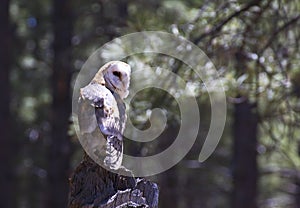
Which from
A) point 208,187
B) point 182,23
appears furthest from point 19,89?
point 182,23

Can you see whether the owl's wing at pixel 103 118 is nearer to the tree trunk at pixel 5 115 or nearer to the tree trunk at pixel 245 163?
the tree trunk at pixel 245 163

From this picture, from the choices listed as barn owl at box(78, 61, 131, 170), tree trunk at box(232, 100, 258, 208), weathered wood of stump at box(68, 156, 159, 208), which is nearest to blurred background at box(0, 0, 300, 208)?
tree trunk at box(232, 100, 258, 208)

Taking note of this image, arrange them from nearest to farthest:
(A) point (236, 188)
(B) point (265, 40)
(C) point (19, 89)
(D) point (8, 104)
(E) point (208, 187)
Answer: (B) point (265, 40) < (A) point (236, 188) < (D) point (8, 104) < (C) point (19, 89) < (E) point (208, 187)

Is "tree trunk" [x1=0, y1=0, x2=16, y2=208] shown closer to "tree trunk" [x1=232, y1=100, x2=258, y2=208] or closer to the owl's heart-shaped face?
"tree trunk" [x1=232, y1=100, x2=258, y2=208]

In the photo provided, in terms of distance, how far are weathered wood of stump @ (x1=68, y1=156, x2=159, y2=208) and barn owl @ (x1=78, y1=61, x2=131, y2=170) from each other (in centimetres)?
6

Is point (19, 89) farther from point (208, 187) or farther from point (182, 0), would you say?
point (182, 0)

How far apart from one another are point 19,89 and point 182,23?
8596 millimetres

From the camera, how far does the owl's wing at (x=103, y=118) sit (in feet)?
12.1

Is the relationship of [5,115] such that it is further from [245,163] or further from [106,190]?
[106,190]

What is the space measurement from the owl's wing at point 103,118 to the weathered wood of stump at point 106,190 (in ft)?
0.24

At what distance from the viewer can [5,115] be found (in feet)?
44.2

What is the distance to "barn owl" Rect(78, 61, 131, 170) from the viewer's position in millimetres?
3701

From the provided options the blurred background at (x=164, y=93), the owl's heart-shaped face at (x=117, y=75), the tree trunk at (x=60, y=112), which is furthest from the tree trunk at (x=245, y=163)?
the owl's heart-shaped face at (x=117, y=75)

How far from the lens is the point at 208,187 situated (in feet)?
53.9
